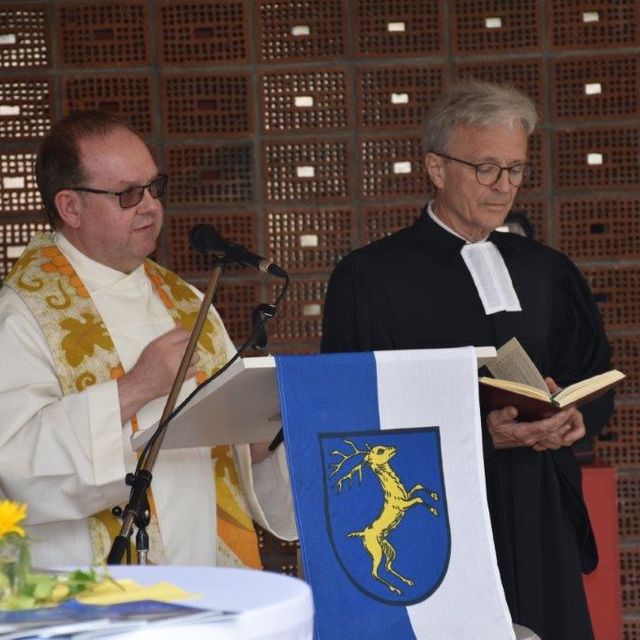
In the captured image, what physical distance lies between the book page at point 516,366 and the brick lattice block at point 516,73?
7.31 ft

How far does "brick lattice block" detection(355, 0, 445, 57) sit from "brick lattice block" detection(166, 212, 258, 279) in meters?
0.80

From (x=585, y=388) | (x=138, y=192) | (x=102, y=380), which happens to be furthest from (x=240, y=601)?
(x=138, y=192)

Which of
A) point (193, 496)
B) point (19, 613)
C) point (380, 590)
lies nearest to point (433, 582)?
point (380, 590)

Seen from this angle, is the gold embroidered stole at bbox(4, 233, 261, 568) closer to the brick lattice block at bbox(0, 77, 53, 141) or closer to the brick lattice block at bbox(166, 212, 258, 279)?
the brick lattice block at bbox(166, 212, 258, 279)

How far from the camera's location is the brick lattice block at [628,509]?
17.4 ft

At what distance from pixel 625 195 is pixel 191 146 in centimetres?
169

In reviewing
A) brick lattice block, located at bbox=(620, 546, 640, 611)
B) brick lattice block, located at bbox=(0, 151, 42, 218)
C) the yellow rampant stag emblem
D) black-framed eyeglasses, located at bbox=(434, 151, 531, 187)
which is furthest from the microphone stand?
brick lattice block, located at bbox=(620, 546, 640, 611)

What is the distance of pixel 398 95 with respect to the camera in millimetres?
5309

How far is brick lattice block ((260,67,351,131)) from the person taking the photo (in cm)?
529

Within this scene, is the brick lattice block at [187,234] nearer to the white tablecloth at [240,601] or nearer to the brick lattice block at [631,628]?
the brick lattice block at [631,628]

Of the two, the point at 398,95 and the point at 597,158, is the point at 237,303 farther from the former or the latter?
the point at 597,158

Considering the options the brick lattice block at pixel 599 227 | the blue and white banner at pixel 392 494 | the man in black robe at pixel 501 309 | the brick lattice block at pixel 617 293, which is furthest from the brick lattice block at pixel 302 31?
the blue and white banner at pixel 392 494

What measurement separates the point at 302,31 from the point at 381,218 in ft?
2.57

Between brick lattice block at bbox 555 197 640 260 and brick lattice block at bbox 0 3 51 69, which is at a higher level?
brick lattice block at bbox 0 3 51 69
